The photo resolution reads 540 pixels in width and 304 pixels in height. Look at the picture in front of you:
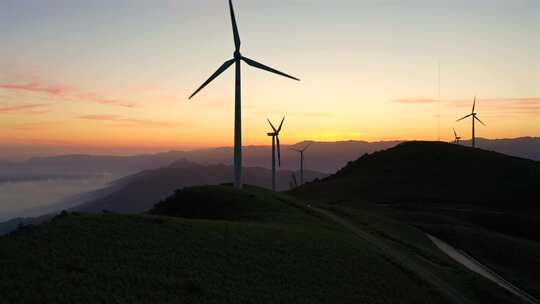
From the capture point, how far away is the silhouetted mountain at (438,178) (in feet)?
410

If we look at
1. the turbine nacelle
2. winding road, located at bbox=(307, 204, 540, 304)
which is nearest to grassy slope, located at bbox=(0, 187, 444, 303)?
winding road, located at bbox=(307, 204, 540, 304)

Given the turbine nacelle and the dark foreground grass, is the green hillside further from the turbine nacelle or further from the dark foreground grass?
the turbine nacelle

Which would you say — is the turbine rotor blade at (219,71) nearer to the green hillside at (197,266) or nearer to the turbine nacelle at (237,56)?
the turbine nacelle at (237,56)

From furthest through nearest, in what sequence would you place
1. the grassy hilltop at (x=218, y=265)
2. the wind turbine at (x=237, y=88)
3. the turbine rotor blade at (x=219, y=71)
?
the turbine rotor blade at (x=219, y=71) → the wind turbine at (x=237, y=88) → the grassy hilltop at (x=218, y=265)

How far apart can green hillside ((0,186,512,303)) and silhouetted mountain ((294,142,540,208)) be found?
83.5 m

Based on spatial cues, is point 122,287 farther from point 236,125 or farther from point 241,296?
point 236,125

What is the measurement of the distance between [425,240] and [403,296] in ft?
118

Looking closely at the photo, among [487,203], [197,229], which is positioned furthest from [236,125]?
[487,203]

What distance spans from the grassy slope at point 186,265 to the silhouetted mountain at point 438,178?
85.3 metres

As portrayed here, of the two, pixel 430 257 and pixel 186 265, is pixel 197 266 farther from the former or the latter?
pixel 430 257

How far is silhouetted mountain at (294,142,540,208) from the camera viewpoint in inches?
4921

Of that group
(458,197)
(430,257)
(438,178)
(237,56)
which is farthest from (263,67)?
(438,178)

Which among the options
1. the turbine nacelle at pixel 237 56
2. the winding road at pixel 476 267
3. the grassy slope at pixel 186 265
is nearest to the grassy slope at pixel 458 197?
the winding road at pixel 476 267

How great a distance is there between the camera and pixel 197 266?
2923 cm
